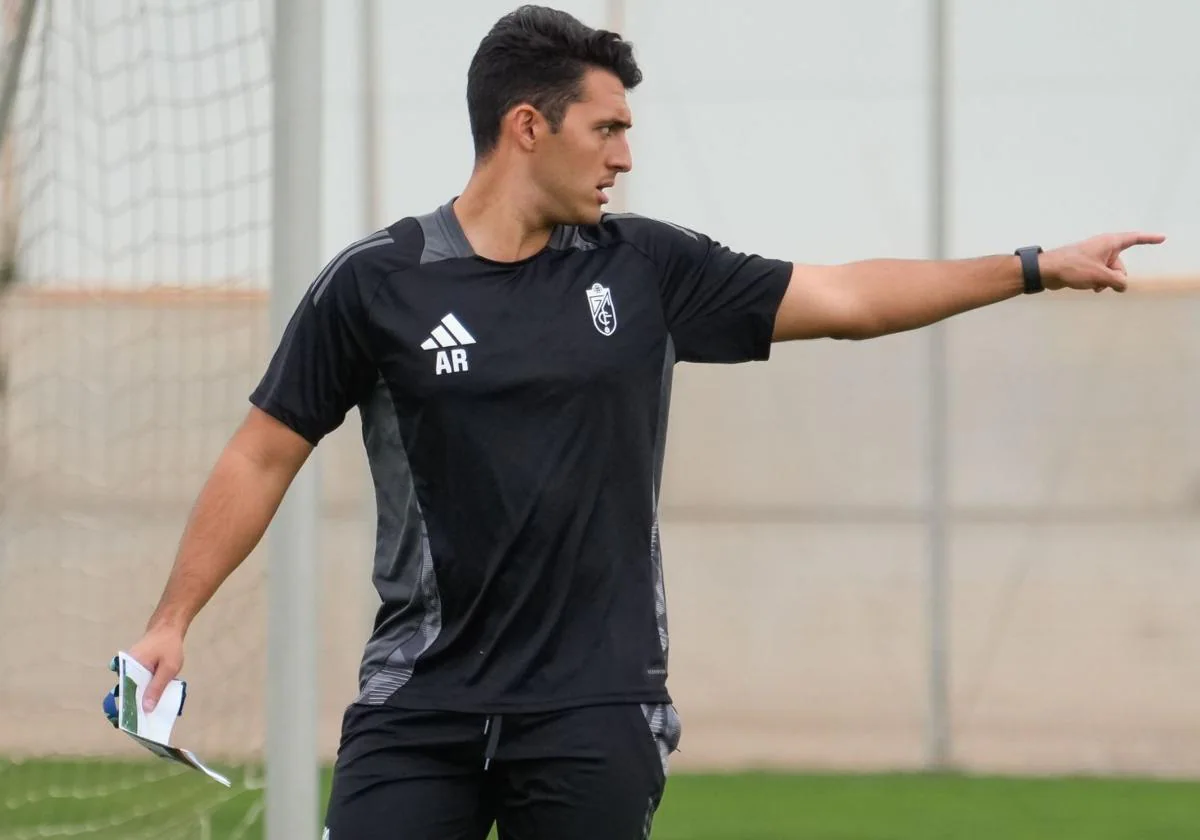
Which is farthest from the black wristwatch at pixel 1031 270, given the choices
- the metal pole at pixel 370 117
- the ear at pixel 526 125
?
the metal pole at pixel 370 117

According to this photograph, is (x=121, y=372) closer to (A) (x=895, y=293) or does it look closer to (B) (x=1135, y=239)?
(A) (x=895, y=293)

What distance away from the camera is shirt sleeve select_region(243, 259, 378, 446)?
3129 millimetres

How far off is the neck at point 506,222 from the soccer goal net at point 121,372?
217cm

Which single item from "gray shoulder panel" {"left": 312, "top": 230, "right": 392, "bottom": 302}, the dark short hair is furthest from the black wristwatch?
"gray shoulder panel" {"left": 312, "top": 230, "right": 392, "bottom": 302}

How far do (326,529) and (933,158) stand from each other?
306cm

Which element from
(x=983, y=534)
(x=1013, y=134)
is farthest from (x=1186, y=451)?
(x=1013, y=134)

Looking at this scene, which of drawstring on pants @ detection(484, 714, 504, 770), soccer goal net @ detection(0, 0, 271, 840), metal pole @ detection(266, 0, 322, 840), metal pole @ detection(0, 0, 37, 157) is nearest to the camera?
drawstring on pants @ detection(484, 714, 504, 770)

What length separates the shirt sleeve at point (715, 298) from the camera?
128 inches

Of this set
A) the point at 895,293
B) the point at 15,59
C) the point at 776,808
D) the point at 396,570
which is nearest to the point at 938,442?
the point at 776,808

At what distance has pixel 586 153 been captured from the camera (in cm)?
323

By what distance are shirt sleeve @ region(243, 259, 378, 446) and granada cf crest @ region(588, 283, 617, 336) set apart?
37 cm

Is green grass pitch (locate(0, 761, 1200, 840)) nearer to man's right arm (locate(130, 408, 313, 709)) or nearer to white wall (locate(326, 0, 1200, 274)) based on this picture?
white wall (locate(326, 0, 1200, 274))

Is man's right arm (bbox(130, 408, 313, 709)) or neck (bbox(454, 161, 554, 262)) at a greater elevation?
neck (bbox(454, 161, 554, 262))

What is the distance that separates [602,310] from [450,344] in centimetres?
26
